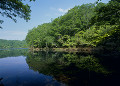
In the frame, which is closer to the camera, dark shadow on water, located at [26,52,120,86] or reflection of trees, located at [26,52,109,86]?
dark shadow on water, located at [26,52,120,86]

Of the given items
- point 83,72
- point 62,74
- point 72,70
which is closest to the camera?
point 62,74

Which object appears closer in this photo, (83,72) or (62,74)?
(62,74)

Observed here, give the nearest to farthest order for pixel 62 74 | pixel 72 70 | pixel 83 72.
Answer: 1. pixel 62 74
2. pixel 83 72
3. pixel 72 70

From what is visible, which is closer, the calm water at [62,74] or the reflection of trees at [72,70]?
the calm water at [62,74]

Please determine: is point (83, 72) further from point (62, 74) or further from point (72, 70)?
point (62, 74)

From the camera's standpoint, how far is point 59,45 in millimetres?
53250

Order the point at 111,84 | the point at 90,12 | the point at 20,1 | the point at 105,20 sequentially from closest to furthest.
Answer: the point at 111,84 < the point at 105,20 < the point at 20,1 < the point at 90,12

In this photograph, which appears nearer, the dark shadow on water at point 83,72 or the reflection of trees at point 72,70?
the dark shadow on water at point 83,72

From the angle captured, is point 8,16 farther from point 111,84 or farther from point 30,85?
point 111,84

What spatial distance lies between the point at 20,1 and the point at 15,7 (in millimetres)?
716

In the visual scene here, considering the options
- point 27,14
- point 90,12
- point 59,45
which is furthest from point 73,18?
point 27,14

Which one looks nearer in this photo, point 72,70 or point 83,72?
point 83,72

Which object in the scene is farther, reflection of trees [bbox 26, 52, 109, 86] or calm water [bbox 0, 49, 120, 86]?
reflection of trees [bbox 26, 52, 109, 86]

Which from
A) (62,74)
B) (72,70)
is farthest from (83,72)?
(62,74)
